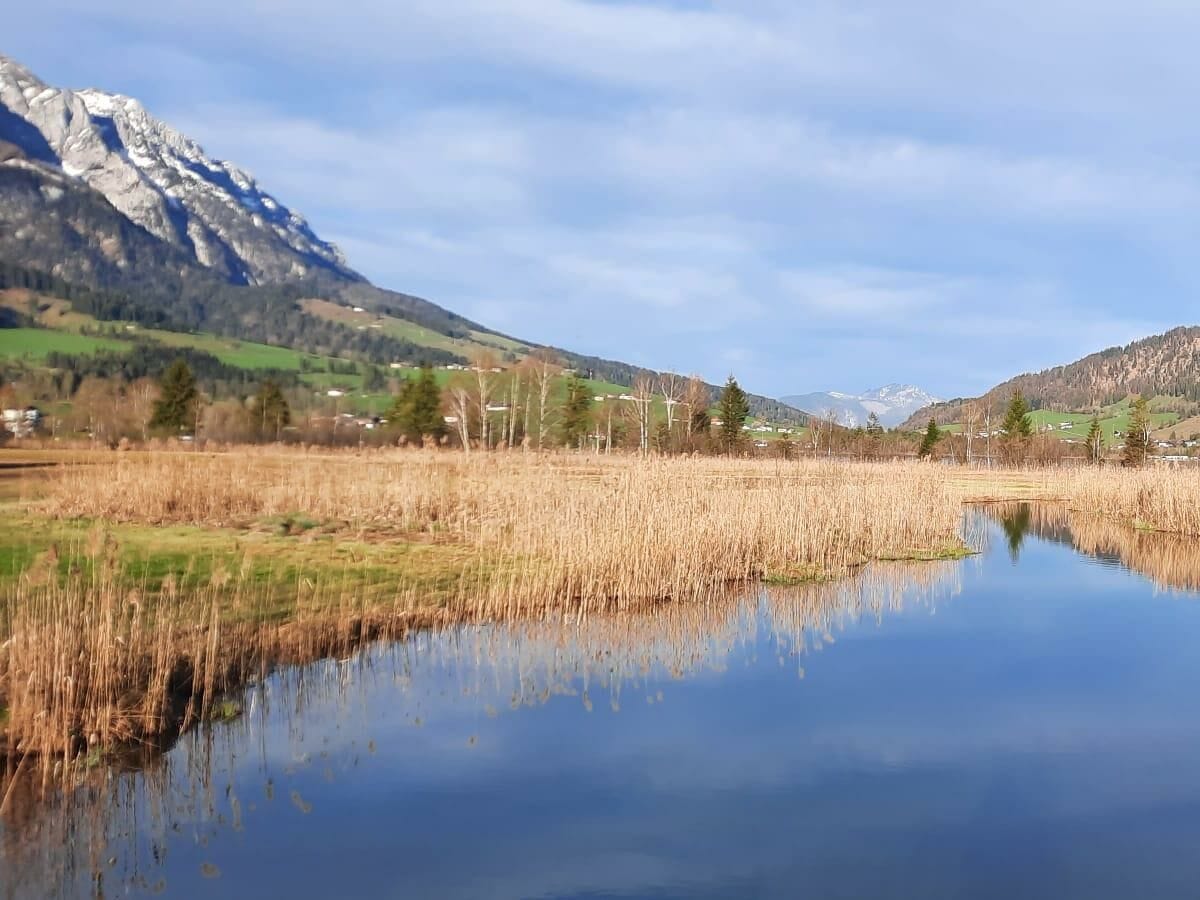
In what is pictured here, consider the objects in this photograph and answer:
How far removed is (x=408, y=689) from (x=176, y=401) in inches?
1935

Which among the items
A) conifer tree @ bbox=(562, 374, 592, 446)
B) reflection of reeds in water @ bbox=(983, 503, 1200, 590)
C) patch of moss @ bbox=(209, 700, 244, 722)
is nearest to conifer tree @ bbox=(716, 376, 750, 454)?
conifer tree @ bbox=(562, 374, 592, 446)

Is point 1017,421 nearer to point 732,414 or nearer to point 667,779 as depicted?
point 732,414

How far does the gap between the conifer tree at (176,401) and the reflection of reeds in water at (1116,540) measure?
42400 millimetres

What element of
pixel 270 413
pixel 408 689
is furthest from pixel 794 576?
pixel 270 413

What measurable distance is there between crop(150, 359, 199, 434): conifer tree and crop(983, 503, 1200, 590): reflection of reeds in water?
42.4 meters

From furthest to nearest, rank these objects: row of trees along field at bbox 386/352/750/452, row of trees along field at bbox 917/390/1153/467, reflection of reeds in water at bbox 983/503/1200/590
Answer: row of trees along field at bbox 917/390/1153/467, row of trees along field at bbox 386/352/750/452, reflection of reeds in water at bbox 983/503/1200/590

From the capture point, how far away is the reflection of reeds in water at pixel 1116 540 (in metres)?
19.3

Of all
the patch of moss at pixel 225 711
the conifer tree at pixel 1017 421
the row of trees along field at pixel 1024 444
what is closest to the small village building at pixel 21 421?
the patch of moss at pixel 225 711

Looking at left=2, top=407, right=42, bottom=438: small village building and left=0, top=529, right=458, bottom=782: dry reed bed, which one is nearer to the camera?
left=0, top=529, right=458, bottom=782: dry reed bed

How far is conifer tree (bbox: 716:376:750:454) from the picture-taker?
66250mm

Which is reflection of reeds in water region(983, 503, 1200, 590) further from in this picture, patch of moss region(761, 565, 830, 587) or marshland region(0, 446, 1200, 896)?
patch of moss region(761, 565, 830, 587)

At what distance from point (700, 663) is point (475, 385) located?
236 feet

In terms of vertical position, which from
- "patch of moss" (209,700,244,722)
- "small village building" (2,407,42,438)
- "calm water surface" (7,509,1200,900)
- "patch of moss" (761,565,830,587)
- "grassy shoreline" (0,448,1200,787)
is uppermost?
"small village building" (2,407,42,438)

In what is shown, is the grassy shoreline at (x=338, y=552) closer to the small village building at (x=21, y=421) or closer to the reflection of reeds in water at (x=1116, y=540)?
the reflection of reeds in water at (x=1116, y=540)
